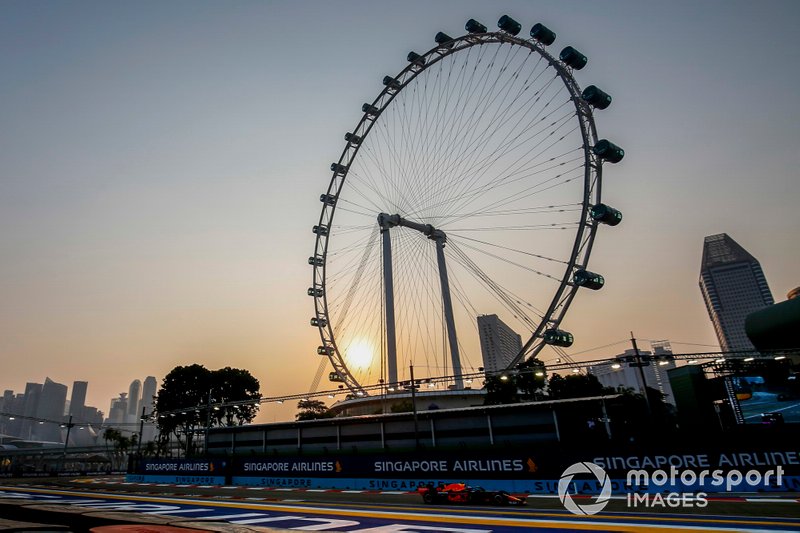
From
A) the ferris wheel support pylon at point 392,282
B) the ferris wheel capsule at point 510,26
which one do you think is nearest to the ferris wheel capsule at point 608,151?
the ferris wheel capsule at point 510,26

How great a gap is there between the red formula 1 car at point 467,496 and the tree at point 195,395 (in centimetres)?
6597

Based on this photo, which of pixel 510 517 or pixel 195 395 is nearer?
pixel 510 517

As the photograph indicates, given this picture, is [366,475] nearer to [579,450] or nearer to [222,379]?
[579,450]

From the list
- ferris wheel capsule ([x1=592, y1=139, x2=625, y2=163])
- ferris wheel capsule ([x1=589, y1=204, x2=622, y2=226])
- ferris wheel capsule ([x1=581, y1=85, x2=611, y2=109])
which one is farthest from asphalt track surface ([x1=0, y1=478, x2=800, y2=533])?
ferris wheel capsule ([x1=581, y1=85, x2=611, y2=109])

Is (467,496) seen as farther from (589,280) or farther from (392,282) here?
(392,282)

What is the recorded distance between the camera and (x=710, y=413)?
46969 mm

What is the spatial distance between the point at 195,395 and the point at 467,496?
75.1 meters

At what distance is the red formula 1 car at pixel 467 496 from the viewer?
1899 centimetres

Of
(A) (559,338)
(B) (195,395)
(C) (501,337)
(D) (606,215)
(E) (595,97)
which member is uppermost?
(C) (501,337)

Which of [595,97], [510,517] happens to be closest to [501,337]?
[595,97]

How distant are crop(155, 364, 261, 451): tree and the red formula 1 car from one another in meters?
66.0

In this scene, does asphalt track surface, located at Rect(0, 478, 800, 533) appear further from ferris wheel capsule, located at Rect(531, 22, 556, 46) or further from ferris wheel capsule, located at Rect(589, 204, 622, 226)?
ferris wheel capsule, located at Rect(531, 22, 556, 46)

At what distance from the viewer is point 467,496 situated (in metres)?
20.1

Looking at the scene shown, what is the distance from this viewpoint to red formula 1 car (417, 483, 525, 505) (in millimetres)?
18994
